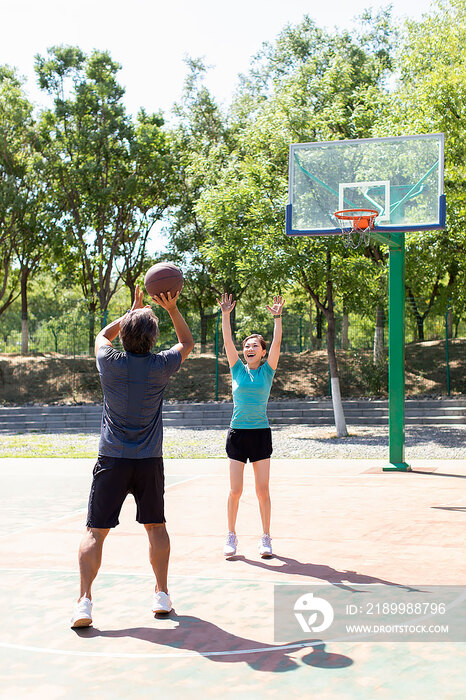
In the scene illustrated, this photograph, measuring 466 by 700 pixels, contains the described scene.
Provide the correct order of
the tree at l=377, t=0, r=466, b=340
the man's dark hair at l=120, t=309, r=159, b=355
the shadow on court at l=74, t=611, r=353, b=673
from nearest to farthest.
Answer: the shadow on court at l=74, t=611, r=353, b=673 < the man's dark hair at l=120, t=309, r=159, b=355 < the tree at l=377, t=0, r=466, b=340

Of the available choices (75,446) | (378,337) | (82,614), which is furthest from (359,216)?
(378,337)

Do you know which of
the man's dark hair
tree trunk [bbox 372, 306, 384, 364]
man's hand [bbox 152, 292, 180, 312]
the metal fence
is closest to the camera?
the man's dark hair

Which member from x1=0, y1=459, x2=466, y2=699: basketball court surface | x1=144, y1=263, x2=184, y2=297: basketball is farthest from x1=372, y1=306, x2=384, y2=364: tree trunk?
x1=144, y1=263, x2=184, y2=297: basketball

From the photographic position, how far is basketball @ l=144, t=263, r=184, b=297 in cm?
525

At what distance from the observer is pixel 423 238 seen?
18.3 metres

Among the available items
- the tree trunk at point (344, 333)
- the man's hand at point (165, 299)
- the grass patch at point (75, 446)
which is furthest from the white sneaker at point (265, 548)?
the tree trunk at point (344, 333)

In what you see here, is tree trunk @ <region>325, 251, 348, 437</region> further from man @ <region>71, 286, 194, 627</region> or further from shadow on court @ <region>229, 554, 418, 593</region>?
man @ <region>71, 286, 194, 627</region>

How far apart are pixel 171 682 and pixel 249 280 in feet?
50.8

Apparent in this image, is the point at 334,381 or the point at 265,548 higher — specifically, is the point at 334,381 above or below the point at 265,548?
above

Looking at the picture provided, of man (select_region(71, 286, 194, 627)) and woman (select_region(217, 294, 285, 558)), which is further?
woman (select_region(217, 294, 285, 558))

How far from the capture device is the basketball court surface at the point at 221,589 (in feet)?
12.4

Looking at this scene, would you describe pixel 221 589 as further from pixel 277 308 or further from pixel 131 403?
pixel 277 308

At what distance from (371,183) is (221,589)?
902 centimetres

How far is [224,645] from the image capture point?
4281mm
